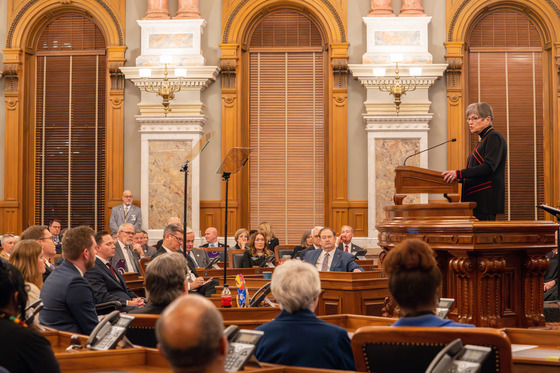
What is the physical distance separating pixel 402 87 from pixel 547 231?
6210 millimetres

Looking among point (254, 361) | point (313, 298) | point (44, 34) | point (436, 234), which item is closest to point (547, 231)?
point (436, 234)

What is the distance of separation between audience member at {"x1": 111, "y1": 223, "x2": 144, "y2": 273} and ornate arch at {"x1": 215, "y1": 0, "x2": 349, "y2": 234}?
10.0 ft

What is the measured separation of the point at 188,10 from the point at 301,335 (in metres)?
9.19

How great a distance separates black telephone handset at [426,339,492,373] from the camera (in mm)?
2213

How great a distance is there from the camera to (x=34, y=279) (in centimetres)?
466

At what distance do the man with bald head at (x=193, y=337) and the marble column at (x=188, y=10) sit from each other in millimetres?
10187

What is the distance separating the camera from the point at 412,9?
11297mm

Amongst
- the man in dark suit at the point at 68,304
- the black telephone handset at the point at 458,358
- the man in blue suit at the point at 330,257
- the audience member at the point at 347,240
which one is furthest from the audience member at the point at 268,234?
the black telephone handset at the point at 458,358

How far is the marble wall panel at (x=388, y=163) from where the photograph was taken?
11062 mm

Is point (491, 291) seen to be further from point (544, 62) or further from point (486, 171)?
point (544, 62)

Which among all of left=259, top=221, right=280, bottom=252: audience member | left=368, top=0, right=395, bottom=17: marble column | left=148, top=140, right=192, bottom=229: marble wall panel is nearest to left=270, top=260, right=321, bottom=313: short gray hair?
left=259, top=221, right=280, bottom=252: audience member

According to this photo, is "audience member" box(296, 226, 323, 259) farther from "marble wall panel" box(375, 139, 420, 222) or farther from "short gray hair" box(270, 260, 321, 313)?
"short gray hair" box(270, 260, 321, 313)

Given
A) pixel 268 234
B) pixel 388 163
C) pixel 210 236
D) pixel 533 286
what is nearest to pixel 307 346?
pixel 533 286

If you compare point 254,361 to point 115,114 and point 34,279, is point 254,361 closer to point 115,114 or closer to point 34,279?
point 34,279
